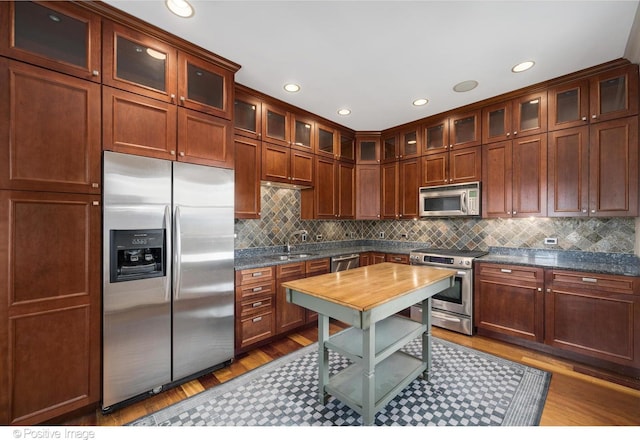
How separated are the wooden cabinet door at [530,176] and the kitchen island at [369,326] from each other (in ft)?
4.93

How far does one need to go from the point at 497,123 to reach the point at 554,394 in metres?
2.79

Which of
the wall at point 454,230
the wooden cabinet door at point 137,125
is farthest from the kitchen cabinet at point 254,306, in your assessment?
the wooden cabinet door at point 137,125

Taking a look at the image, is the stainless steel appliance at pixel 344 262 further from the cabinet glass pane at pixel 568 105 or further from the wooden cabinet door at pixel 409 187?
the cabinet glass pane at pixel 568 105

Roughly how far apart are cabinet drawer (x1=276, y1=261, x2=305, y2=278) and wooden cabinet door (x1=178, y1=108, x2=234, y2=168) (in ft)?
4.07

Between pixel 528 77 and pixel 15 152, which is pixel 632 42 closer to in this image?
pixel 528 77

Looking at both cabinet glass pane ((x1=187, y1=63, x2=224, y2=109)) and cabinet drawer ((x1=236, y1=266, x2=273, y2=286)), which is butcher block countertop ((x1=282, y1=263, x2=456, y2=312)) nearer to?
cabinet drawer ((x1=236, y1=266, x2=273, y2=286))

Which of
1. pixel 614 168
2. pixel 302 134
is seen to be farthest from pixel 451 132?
pixel 302 134

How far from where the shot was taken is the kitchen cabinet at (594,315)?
2.26 m

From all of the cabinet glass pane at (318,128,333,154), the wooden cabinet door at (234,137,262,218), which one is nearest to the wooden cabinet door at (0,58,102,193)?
the wooden cabinet door at (234,137,262,218)

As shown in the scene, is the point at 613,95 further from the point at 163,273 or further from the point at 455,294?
the point at 163,273

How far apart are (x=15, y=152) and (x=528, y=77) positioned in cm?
418

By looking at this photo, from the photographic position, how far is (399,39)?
2074mm

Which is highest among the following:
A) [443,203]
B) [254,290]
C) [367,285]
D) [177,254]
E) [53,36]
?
[53,36]

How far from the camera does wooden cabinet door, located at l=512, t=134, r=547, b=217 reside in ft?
9.43
